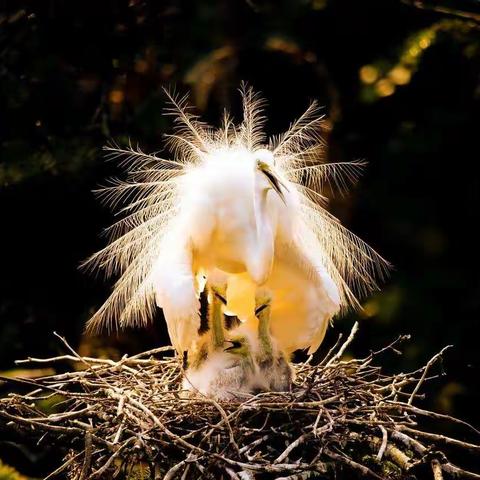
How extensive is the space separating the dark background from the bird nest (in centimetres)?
123

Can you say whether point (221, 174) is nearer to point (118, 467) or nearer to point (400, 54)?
point (118, 467)

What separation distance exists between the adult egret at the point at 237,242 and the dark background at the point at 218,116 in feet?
3.16

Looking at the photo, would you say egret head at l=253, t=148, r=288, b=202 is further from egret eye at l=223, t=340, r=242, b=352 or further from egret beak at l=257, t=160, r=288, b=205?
egret eye at l=223, t=340, r=242, b=352

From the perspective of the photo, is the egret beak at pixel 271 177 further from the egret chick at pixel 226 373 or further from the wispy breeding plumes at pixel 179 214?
the egret chick at pixel 226 373

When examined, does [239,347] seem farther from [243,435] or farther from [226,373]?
[243,435]

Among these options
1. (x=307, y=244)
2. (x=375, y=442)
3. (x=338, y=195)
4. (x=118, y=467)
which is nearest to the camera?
(x=118, y=467)

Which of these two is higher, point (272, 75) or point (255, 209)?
point (272, 75)

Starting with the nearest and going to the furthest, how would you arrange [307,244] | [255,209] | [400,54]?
[255,209] → [307,244] → [400,54]

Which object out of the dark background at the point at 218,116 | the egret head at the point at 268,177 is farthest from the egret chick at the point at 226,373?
the dark background at the point at 218,116

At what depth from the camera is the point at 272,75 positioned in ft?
12.3

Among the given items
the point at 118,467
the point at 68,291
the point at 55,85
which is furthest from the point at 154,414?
the point at 55,85

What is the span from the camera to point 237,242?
2.22 metres

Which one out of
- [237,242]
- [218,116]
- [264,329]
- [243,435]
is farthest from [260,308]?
[218,116]

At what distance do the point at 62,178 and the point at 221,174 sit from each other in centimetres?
146
